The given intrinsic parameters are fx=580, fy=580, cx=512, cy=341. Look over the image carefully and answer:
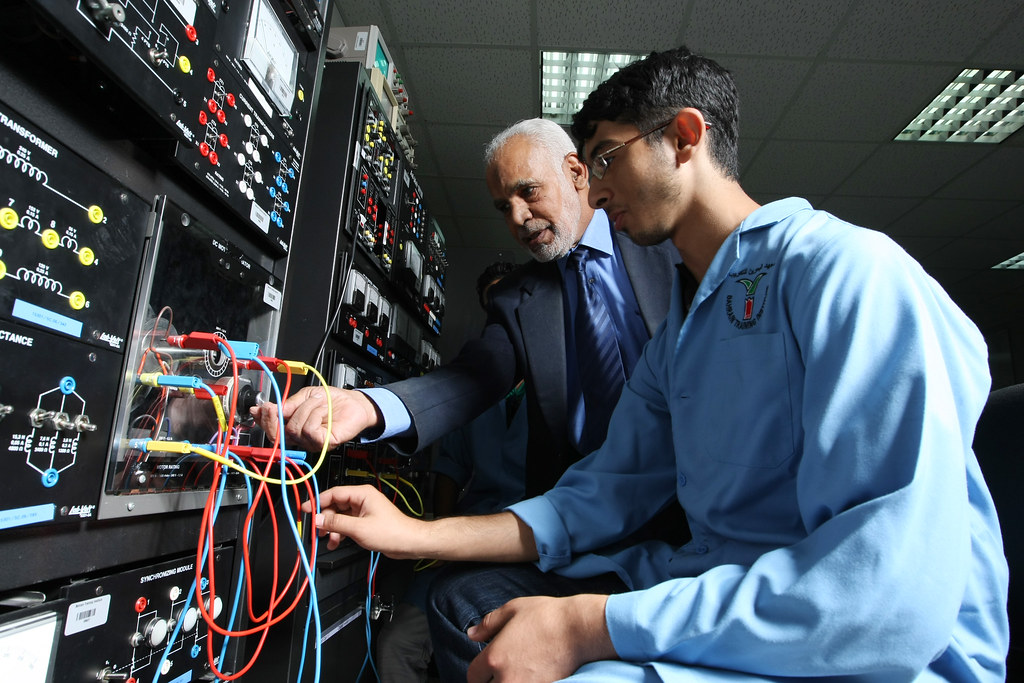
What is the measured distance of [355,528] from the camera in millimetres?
876

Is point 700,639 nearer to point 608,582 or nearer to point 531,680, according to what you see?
point 531,680

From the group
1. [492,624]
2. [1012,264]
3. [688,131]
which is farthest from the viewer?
[1012,264]

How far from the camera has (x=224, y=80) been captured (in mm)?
856

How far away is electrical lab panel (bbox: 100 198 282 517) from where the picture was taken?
2.40ft

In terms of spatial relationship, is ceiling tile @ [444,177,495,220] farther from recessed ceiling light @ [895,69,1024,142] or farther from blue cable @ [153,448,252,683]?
blue cable @ [153,448,252,683]

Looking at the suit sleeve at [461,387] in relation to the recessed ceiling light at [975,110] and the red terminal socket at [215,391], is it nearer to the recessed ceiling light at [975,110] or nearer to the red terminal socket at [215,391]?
the red terminal socket at [215,391]

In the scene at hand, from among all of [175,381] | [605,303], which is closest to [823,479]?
[175,381]

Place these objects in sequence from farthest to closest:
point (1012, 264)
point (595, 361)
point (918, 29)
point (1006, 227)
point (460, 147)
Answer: point (1012, 264) → point (1006, 227) → point (460, 147) → point (918, 29) → point (595, 361)

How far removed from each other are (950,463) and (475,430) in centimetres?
166

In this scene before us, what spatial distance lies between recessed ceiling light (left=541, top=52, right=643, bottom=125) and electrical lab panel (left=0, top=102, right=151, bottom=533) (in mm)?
2754

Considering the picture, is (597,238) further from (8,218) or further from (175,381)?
(8,218)

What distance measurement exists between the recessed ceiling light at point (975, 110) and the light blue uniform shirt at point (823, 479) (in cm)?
331

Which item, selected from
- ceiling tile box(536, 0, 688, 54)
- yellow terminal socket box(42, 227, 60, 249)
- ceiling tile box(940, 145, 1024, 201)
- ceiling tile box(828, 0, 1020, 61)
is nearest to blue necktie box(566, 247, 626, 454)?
yellow terminal socket box(42, 227, 60, 249)

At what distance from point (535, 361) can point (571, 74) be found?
2308mm
